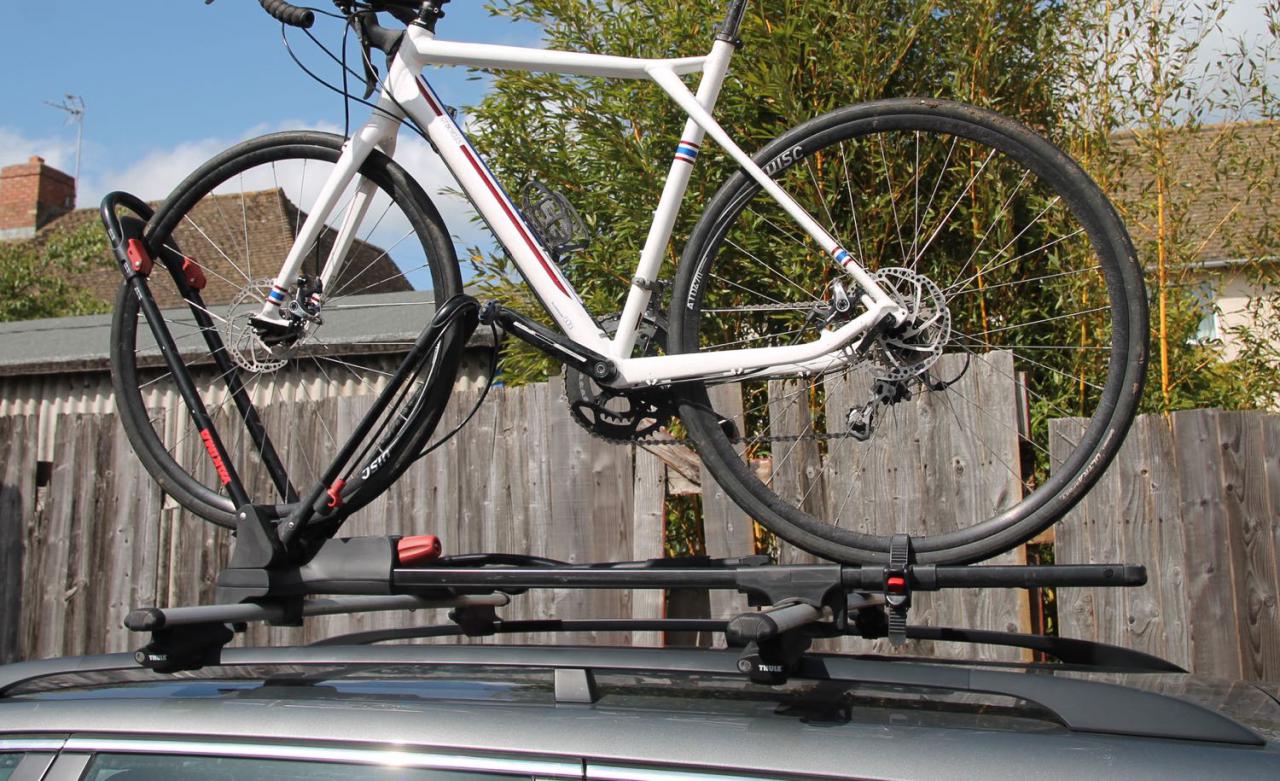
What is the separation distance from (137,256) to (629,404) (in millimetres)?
1459

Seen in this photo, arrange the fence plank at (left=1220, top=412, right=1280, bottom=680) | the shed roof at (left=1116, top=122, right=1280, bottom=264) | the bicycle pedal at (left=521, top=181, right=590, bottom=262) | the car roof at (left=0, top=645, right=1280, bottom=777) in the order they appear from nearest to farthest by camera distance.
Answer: the car roof at (left=0, top=645, right=1280, bottom=777) → the bicycle pedal at (left=521, top=181, right=590, bottom=262) → the fence plank at (left=1220, top=412, right=1280, bottom=680) → the shed roof at (left=1116, top=122, right=1280, bottom=264)

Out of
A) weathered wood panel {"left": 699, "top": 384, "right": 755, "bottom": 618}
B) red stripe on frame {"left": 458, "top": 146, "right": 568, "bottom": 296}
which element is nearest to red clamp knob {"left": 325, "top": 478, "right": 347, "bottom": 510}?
red stripe on frame {"left": 458, "top": 146, "right": 568, "bottom": 296}

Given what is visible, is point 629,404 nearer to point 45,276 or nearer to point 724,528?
point 724,528

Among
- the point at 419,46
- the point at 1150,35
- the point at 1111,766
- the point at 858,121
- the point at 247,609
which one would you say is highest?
the point at 1150,35

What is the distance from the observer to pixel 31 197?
2745cm

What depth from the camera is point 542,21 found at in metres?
5.58

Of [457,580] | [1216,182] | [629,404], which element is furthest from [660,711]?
[1216,182]

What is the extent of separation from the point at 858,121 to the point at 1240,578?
2.24m

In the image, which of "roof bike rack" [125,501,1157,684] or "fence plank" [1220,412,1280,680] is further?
"fence plank" [1220,412,1280,680]

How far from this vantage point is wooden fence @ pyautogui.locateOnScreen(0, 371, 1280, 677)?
4.17 metres

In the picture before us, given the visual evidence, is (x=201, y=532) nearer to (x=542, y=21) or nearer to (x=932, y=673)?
(x=542, y=21)

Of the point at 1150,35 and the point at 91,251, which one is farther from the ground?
the point at 91,251

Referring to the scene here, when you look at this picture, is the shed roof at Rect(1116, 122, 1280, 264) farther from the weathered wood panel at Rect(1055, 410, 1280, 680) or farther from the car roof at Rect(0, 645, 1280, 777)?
the car roof at Rect(0, 645, 1280, 777)

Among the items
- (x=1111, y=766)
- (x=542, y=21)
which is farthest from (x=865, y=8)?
(x=1111, y=766)
